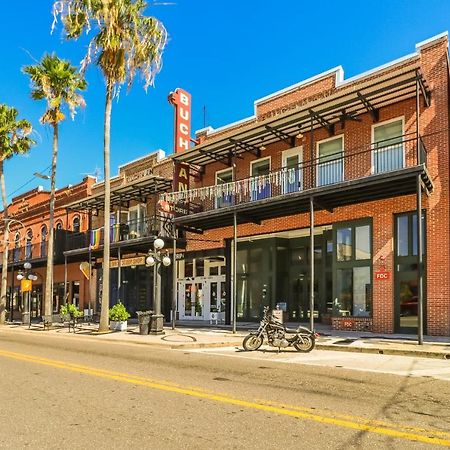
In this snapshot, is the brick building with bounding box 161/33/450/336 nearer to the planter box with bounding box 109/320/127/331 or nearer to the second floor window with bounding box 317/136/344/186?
the second floor window with bounding box 317/136/344/186

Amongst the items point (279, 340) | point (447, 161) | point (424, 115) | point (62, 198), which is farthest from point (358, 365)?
point (62, 198)

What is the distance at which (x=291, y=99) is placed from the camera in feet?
71.6

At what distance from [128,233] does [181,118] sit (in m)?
7.17

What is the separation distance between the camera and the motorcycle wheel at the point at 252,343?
14.2 metres

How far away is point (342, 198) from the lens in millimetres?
18672

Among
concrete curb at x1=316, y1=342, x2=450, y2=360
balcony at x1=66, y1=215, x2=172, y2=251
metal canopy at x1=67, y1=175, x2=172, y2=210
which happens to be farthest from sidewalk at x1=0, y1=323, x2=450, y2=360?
metal canopy at x1=67, y1=175, x2=172, y2=210

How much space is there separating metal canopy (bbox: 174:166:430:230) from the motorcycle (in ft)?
17.4

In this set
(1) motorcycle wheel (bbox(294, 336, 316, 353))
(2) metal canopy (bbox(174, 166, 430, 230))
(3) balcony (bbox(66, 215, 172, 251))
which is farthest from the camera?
(3) balcony (bbox(66, 215, 172, 251))

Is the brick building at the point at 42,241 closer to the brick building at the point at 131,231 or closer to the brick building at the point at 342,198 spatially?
the brick building at the point at 131,231

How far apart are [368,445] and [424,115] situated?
1500 centimetres

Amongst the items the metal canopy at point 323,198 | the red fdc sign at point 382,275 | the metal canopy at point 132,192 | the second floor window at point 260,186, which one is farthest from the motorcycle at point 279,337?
the metal canopy at point 132,192

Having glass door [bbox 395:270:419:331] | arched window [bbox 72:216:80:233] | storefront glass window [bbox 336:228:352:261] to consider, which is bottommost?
glass door [bbox 395:270:419:331]

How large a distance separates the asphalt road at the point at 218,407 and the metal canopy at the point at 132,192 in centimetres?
1679

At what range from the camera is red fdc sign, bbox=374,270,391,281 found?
58.5 feet
